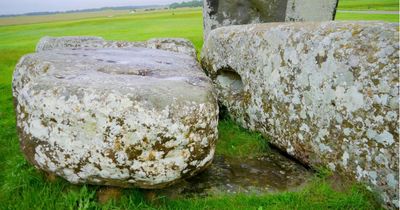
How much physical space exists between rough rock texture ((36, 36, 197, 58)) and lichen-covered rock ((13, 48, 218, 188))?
3.97 metres

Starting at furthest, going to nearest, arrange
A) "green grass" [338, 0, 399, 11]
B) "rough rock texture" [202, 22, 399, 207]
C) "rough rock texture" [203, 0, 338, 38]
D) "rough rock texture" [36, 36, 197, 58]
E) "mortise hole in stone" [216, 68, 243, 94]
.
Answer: "green grass" [338, 0, 399, 11] → "rough rock texture" [203, 0, 338, 38] → "rough rock texture" [36, 36, 197, 58] → "mortise hole in stone" [216, 68, 243, 94] → "rough rock texture" [202, 22, 399, 207]

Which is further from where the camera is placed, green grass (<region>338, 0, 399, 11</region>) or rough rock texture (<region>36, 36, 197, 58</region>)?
green grass (<region>338, 0, 399, 11</region>)

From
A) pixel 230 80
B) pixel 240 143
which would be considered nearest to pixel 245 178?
pixel 240 143

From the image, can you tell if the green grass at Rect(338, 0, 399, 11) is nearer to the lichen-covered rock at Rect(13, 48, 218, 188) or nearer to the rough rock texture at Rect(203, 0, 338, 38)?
the rough rock texture at Rect(203, 0, 338, 38)

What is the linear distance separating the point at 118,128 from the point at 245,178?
1937mm

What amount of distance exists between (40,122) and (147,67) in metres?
1.69

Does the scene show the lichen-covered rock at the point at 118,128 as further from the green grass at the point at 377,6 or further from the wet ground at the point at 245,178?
the green grass at the point at 377,6

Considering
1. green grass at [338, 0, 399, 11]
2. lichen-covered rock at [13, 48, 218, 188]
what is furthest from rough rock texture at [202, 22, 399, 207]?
green grass at [338, 0, 399, 11]

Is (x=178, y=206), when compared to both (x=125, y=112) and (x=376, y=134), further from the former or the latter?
(x=376, y=134)

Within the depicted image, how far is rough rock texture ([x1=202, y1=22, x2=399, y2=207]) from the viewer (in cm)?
383

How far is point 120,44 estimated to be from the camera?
8.34m

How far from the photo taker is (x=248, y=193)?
14.9 feet

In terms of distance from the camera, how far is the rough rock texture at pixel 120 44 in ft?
26.9

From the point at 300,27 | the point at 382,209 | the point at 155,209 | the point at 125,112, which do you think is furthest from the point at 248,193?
the point at 300,27
